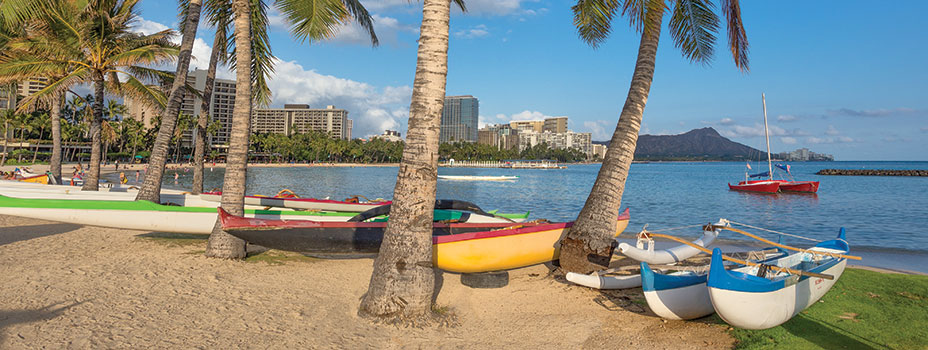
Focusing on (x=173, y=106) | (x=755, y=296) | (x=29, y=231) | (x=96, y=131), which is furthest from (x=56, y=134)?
(x=755, y=296)

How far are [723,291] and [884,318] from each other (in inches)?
102

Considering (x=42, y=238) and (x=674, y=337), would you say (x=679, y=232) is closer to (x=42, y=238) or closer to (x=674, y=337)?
(x=674, y=337)

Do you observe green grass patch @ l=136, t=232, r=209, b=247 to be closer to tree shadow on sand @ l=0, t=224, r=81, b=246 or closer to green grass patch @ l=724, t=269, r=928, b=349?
tree shadow on sand @ l=0, t=224, r=81, b=246

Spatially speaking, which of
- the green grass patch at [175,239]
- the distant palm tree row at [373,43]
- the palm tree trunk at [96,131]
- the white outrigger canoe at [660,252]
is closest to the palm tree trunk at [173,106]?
the distant palm tree row at [373,43]

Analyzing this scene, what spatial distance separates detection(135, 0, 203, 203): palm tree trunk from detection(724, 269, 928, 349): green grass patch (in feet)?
36.1

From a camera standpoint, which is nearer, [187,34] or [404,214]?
[404,214]

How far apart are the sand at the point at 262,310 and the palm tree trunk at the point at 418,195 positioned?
33 cm

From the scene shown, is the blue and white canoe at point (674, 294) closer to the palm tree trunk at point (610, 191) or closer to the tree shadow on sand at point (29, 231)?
the palm tree trunk at point (610, 191)

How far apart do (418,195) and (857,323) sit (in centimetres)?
520

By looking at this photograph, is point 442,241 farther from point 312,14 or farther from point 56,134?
point 56,134

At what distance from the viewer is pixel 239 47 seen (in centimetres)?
767

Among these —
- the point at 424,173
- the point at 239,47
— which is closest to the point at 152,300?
the point at 424,173

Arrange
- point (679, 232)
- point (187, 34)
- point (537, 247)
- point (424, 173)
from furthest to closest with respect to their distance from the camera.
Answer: point (679, 232) → point (187, 34) → point (537, 247) → point (424, 173)

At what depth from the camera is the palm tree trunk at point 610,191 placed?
7.20m
